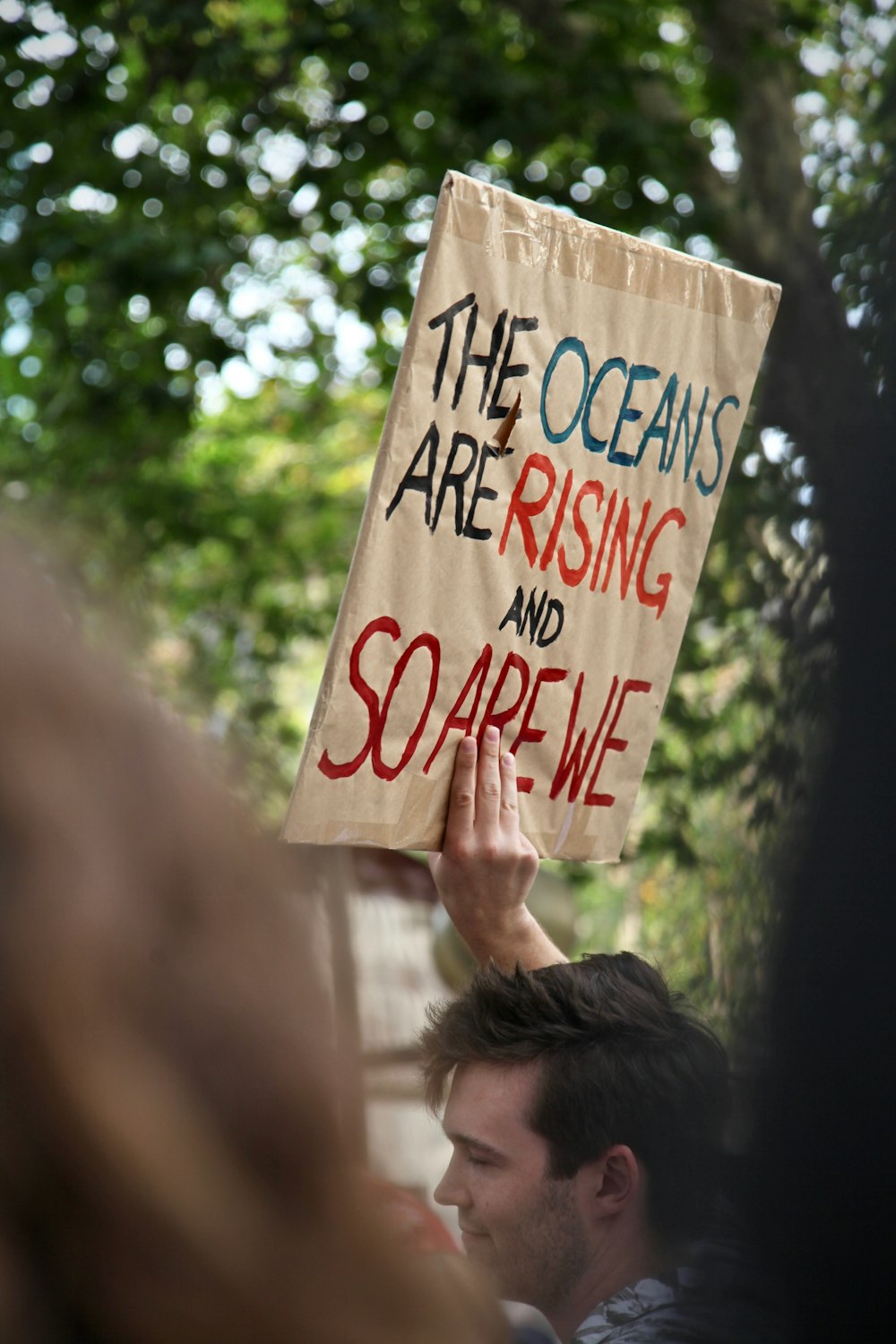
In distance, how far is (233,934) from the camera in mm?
424

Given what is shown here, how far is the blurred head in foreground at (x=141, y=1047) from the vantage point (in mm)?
396

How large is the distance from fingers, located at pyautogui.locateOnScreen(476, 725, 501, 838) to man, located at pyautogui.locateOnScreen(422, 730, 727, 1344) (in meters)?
0.18

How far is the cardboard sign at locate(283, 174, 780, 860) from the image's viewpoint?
3.98ft

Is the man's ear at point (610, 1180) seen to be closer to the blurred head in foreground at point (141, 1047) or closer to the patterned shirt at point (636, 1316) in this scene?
the patterned shirt at point (636, 1316)

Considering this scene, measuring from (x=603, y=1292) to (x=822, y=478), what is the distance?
74cm

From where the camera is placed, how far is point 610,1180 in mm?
1030

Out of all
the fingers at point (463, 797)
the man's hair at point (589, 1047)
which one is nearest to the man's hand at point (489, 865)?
the fingers at point (463, 797)

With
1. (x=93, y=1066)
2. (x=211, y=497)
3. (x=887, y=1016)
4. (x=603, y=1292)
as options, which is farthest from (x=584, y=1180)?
(x=211, y=497)

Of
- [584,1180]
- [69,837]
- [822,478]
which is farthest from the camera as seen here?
[584,1180]

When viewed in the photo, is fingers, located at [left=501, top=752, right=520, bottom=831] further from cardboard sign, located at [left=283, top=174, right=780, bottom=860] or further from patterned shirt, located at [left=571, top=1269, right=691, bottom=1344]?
patterned shirt, located at [left=571, top=1269, right=691, bottom=1344]

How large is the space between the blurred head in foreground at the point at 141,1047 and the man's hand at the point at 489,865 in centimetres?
81

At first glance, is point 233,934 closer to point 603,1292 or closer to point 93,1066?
point 93,1066

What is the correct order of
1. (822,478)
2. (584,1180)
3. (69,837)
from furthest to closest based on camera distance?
(584,1180), (822,478), (69,837)

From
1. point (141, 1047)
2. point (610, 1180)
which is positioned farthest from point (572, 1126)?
point (141, 1047)
